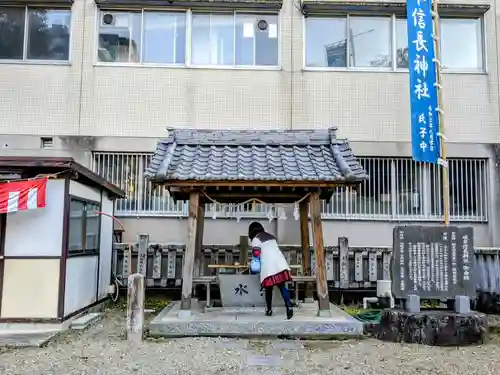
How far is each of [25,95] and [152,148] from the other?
3.76m

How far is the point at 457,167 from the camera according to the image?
14133mm

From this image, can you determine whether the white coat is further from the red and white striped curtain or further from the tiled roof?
the red and white striped curtain

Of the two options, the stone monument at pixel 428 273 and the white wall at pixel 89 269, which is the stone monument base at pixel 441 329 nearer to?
the stone monument at pixel 428 273

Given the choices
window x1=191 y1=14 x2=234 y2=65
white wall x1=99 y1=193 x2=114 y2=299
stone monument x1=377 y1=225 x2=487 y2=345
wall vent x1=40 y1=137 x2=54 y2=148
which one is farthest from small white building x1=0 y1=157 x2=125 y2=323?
window x1=191 y1=14 x2=234 y2=65

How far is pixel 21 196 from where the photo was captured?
28.2 ft

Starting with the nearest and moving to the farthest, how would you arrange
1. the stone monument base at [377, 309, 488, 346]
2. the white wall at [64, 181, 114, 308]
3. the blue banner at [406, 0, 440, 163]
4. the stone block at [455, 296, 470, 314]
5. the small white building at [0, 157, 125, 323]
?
the stone monument base at [377, 309, 488, 346] → the stone block at [455, 296, 470, 314] → the small white building at [0, 157, 125, 323] → the white wall at [64, 181, 114, 308] → the blue banner at [406, 0, 440, 163]

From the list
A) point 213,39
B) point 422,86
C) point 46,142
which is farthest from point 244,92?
point 46,142

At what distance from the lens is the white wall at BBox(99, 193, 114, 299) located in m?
11.8

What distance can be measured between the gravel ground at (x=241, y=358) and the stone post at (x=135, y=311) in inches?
7.6

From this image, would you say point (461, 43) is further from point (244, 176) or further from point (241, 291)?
point (241, 291)

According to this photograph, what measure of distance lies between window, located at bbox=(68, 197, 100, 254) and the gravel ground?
2.00m

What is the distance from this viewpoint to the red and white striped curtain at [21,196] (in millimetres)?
8562

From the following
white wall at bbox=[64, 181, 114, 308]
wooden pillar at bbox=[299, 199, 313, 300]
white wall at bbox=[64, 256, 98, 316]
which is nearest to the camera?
white wall at bbox=[64, 256, 98, 316]

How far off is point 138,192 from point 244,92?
13.1 feet
